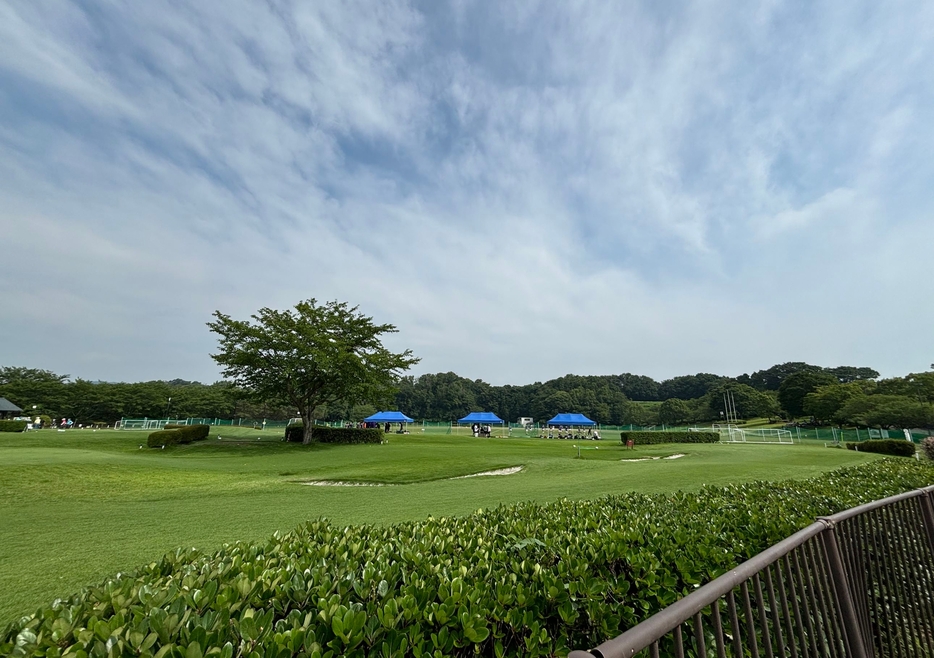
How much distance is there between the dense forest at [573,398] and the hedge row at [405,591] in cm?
2578

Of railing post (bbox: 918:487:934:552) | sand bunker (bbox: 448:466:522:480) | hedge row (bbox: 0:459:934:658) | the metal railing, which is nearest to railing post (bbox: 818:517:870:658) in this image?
the metal railing

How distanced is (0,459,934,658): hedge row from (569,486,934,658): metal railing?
14.3 inches

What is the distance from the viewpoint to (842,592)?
82.9 inches

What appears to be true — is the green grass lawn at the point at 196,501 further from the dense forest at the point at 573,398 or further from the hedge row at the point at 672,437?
the hedge row at the point at 672,437

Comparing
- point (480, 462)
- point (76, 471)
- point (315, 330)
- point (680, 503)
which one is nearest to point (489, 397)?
point (315, 330)

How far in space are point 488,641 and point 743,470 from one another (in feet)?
48.5

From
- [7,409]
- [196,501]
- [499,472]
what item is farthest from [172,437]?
[7,409]

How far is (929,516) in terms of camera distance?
3264 millimetres

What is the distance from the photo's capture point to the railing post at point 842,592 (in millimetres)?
2041

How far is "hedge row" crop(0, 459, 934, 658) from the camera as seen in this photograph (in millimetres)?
1517

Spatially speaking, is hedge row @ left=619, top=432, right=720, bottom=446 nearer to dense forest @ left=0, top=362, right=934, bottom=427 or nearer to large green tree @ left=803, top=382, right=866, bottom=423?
dense forest @ left=0, top=362, right=934, bottom=427

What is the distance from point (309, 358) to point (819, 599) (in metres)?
24.5

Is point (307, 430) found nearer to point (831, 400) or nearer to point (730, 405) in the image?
point (831, 400)

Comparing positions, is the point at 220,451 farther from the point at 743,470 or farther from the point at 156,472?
the point at 743,470
